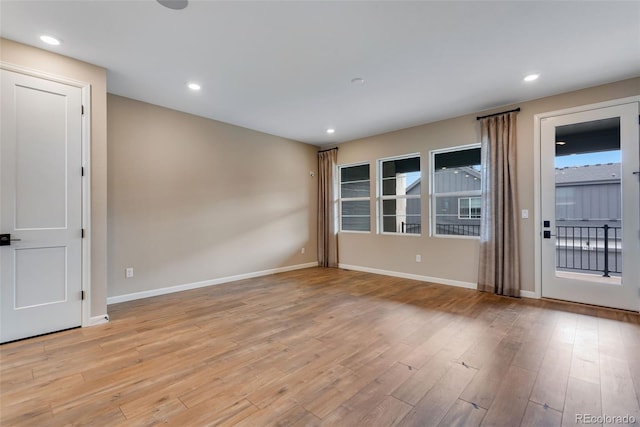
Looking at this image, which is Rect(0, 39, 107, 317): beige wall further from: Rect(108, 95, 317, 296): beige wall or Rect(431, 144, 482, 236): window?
Rect(431, 144, 482, 236): window

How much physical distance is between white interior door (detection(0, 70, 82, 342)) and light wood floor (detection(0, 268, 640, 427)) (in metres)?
0.30

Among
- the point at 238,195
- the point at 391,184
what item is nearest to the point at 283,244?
the point at 238,195

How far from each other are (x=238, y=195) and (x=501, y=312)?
434cm

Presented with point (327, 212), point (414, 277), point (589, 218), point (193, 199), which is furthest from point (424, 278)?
point (193, 199)

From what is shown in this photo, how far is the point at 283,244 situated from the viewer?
5855mm

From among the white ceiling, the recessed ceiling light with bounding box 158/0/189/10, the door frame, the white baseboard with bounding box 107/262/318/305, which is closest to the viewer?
the recessed ceiling light with bounding box 158/0/189/10

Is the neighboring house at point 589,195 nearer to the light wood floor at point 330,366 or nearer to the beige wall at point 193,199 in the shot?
the light wood floor at point 330,366

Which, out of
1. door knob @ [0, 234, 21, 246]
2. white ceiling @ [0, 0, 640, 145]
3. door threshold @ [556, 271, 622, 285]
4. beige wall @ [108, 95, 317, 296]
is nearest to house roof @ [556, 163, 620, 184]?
white ceiling @ [0, 0, 640, 145]

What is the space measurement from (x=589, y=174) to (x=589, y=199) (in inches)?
12.6

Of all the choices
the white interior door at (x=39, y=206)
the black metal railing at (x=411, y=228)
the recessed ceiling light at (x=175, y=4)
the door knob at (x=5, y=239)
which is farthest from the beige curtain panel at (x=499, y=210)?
the door knob at (x=5, y=239)

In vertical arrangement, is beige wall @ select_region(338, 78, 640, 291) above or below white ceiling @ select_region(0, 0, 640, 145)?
below

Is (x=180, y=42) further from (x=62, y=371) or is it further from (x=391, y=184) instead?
(x=391, y=184)

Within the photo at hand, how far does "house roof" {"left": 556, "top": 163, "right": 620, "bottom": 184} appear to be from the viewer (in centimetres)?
345

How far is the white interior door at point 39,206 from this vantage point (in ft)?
8.56
